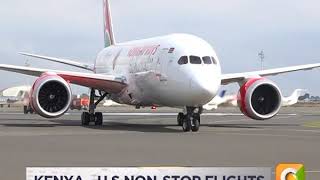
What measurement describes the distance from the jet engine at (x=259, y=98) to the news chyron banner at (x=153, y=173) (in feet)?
63.2

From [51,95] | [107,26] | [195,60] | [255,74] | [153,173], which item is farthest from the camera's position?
[107,26]

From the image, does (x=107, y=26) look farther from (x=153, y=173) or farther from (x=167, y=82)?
(x=153, y=173)

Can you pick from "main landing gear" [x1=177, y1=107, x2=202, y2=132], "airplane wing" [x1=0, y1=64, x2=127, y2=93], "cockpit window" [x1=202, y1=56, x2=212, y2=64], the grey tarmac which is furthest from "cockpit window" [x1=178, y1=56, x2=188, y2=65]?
"airplane wing" [x1=0, y1=64, x2=127, y2=93]

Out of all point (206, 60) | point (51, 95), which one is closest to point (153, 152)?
point (206, 60)

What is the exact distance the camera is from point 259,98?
941 inches

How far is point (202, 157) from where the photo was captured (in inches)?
484

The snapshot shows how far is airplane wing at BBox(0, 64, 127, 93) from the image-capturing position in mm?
24281

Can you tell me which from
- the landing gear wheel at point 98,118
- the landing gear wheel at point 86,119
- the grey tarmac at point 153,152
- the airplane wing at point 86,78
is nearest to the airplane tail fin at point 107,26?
the landing gear wheel at point 98,118

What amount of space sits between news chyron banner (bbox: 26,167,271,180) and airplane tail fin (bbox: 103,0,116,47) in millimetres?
31592

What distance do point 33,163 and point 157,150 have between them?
3594mm

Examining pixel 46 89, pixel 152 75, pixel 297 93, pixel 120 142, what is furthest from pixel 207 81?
pixel 297 93

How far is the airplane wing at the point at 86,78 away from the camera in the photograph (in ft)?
79.7

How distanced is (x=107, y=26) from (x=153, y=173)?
33498mm

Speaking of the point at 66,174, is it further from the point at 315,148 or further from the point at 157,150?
the point at 315,148
